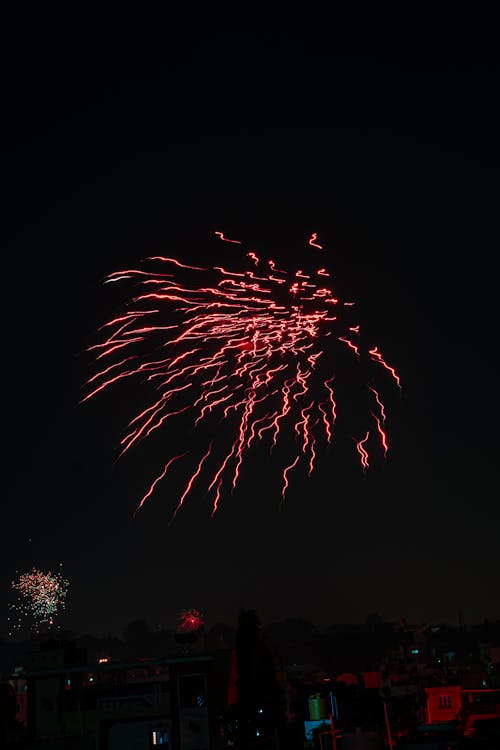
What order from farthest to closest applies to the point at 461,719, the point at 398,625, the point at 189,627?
the point at 398,625 → the point at 189,627 → the point at 461,719

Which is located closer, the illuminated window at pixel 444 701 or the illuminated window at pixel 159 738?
the illuminated window at pixel 159 738

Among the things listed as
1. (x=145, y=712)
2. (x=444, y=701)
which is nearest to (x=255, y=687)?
(x=145, y=712)

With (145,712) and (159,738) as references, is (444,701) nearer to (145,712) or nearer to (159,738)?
(145,712)

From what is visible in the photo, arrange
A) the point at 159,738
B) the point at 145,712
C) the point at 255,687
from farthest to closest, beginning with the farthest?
the point at 255,687 → the point at 145,712 → the point at 159,738

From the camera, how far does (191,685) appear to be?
35.7 meters

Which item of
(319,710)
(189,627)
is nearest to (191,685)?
(319,710)

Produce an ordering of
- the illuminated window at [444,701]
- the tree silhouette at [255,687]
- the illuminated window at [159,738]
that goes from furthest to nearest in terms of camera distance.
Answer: the illuminated window at [444,701]
the tree silhouette at [255,687]
the illuminated window at [159,738]

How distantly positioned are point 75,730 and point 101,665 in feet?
18.1

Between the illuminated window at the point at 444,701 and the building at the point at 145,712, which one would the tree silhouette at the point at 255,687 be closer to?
the building at the point at 145,712

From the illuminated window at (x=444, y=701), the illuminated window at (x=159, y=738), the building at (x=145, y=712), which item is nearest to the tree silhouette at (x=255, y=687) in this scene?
the building at (x=145, y=712)

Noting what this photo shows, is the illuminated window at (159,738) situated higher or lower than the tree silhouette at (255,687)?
lower

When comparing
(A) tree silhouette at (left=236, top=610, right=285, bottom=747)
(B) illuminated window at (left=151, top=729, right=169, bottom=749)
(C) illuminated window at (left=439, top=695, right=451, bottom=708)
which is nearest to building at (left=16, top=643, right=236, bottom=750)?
(B) illuminated window at (left=151, top=729, right=169, bottom=749)

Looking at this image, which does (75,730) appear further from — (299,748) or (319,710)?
(319,710)

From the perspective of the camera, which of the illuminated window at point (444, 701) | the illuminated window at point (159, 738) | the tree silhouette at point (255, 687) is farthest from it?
the illuminated window at point (444, 701)
